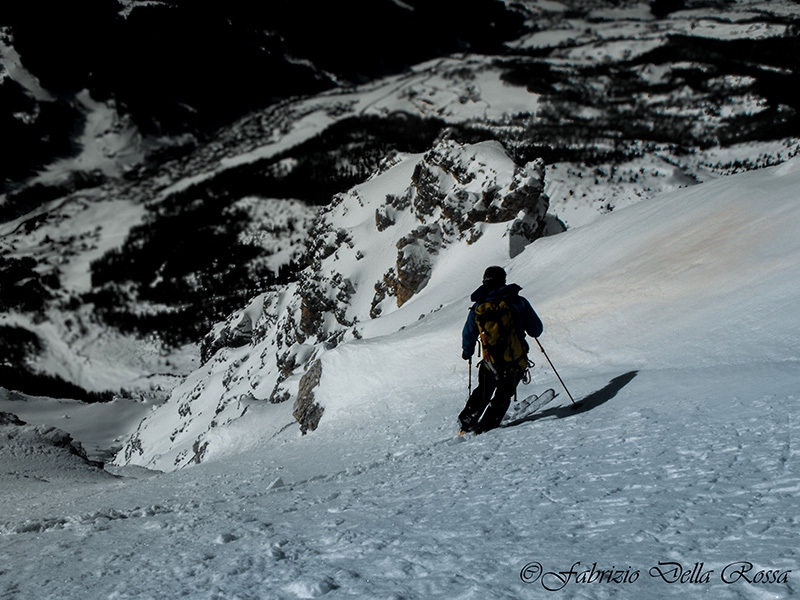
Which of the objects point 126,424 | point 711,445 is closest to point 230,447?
point 711,445

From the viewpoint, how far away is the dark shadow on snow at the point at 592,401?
844cm

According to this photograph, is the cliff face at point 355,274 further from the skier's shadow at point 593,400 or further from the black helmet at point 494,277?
the black helmet at point 494,277

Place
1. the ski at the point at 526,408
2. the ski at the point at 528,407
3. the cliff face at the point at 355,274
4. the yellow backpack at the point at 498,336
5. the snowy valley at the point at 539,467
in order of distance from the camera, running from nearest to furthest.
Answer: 1. the snowy valley at the point at 539,467
2. the yellow backpack at the point at 498,336
3. the ski at the point at 526,408
4. the ski at the point at 528,407
5. the cliff face at the point at 355,274

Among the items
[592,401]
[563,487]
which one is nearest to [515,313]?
[592,401]

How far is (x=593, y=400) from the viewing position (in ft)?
28.4

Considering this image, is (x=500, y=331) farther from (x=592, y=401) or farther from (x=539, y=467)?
(x=539, y=467)

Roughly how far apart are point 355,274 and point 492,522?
54.3 meters

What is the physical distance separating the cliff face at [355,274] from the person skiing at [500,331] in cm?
763

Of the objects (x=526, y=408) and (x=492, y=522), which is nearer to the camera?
(x=492, y=522)

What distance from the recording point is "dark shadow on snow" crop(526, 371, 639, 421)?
8.44 meters

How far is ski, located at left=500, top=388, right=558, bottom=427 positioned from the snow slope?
213mm

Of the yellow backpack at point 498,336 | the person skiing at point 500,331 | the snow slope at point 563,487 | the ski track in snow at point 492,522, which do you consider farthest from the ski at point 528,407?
the ski track in snow at point 492,522

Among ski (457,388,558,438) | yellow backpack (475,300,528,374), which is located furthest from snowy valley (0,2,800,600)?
yellow backpack (475,300,528,374)

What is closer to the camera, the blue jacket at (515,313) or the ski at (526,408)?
the blue jacket at (515,313)
